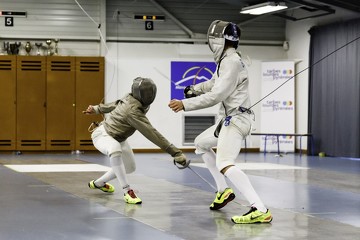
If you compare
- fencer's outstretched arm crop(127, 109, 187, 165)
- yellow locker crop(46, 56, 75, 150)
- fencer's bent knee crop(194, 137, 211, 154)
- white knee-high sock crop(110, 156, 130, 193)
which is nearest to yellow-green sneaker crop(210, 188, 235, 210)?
fencer's bent knee crop(194, 137, 211, 154)

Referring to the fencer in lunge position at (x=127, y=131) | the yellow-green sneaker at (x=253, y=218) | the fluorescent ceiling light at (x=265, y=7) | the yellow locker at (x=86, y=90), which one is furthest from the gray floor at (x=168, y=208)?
the yellow locker at (x=86, y=90)

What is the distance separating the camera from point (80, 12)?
614 inches

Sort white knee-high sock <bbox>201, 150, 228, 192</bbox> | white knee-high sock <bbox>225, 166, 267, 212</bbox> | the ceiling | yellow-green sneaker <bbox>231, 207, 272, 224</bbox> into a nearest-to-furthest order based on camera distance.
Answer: yellow-green sneaker <bbox>231, 207, 272, 224</bbox>
white knee-high sock <bbox>225, 166, 267, 212</bbox>
white knee-high sock <bbox>201, 150, 228, 192</bbox>
the ceiling

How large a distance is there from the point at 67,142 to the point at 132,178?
22.9 feet

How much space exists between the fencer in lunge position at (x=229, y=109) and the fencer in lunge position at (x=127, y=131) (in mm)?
495

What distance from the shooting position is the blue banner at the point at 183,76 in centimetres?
1585

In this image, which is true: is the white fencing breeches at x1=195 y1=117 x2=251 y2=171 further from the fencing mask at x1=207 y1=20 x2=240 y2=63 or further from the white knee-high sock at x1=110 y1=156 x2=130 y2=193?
the white knee-high sock at x1=110 y1=156 x2=130 y2=193

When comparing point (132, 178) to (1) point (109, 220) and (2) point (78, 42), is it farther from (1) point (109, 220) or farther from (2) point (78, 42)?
(2) point (78, 42)

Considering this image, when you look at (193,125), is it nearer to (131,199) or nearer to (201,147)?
(131,199)

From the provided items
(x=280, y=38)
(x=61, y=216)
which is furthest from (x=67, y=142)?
(x=61, y=216)

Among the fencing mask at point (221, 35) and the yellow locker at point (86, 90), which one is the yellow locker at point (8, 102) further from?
the fencing mask at point (221, 35)

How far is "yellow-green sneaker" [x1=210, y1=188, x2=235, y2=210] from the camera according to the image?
17.9 ft

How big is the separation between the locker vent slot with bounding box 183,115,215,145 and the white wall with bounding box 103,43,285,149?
15cm

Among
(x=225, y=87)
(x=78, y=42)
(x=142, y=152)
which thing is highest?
(x=78, y=42)
